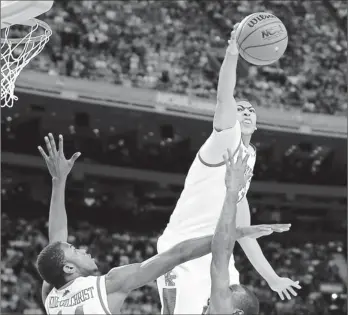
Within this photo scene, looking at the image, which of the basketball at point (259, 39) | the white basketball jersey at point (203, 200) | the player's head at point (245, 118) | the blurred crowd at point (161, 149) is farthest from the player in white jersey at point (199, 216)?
the blurred crowd at point (161, 149)

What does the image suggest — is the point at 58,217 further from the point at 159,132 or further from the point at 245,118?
the point at 159,132

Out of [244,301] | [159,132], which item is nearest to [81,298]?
[244,301]

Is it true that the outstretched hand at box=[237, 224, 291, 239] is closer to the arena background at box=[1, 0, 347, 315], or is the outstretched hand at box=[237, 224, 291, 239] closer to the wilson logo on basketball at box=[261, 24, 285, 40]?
the wilson logo on basketball at box=[261, 24, 285, 40]

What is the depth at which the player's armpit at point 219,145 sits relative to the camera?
612cm

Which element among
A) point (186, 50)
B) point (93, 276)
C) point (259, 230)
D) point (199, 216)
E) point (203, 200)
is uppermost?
point (186, 50)

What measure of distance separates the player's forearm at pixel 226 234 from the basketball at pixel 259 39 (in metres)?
2.17

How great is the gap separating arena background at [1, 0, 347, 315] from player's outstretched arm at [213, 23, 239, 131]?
36.4 ft

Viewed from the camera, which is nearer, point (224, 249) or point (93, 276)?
point (224, 249)

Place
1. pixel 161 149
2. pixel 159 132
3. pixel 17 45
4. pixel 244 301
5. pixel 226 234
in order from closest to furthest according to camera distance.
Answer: pixel 226 234 < pixel 244 301 < pixel 17 45 < pixel 159 132 < pixel 161 149

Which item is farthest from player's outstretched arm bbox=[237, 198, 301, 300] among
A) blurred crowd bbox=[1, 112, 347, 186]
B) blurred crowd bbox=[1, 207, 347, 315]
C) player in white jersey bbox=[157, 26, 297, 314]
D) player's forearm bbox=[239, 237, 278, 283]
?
blurred crowd bbox=[1, 112, 347, 186]

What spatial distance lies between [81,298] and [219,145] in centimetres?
160

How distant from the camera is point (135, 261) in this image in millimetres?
19641

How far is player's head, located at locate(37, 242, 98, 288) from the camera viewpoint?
5.14m

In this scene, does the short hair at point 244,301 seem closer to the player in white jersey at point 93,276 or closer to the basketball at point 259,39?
the player in white jersey at point 93,276
